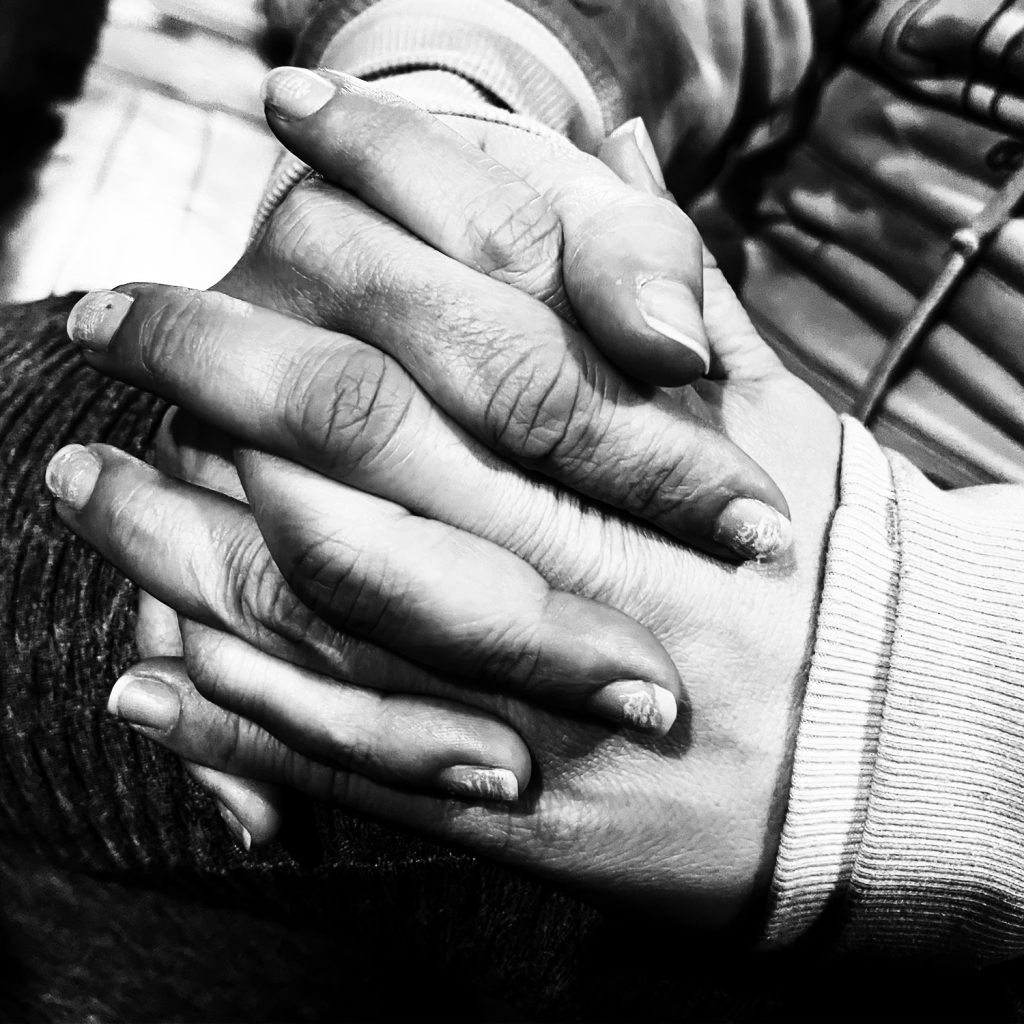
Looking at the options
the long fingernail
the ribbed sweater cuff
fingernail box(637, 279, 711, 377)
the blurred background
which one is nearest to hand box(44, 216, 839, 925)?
fingernail box(637, 279, 711, 377)

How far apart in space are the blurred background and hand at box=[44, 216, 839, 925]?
0.56 meters

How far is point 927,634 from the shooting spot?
1.60ft

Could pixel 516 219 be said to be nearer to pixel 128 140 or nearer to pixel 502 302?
pixel 502 302

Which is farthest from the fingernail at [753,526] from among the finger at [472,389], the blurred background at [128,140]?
the blurred background at [128,140]

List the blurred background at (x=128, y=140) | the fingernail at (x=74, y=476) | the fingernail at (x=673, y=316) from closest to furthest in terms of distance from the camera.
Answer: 1. the fingernail at (x=673, y=316)
2. the fingernail at (x=74, y=476)
3. the blurred background at (x=128, y=140)

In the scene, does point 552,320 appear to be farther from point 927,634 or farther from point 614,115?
point 614,115

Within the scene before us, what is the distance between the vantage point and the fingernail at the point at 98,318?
0.49 m

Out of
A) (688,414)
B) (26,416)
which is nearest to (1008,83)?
(688,414)

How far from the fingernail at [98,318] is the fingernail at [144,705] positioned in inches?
7.6

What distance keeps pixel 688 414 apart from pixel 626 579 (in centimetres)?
9

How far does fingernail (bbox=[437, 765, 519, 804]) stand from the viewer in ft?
1.50

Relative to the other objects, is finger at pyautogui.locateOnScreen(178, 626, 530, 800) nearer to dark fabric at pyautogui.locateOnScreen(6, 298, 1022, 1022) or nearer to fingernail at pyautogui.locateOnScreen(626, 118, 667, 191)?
dark fabric at pyautogui.locateOnScreen(6, 298, 1022, 1022)

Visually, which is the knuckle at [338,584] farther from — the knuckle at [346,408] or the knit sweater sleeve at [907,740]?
the knit sweater sleeve at [907,740]

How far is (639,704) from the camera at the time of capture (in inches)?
→ 17.2
